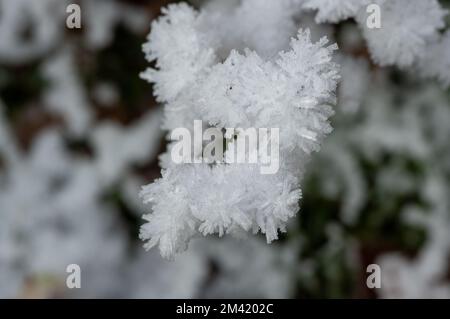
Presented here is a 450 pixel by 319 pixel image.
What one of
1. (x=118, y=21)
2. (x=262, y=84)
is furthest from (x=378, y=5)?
(x=118, y=21)

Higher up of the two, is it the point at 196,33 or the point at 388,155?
the point at 388,155

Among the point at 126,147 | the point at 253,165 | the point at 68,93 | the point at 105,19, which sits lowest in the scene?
the point at 253,165

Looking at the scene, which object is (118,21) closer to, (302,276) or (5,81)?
(5,81)

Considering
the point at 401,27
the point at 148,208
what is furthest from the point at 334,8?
the point at 148,208

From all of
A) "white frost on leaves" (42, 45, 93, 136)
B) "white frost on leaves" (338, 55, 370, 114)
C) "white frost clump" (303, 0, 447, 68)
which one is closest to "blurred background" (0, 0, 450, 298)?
"white frost on leaves" (42, 45, 93, 136)

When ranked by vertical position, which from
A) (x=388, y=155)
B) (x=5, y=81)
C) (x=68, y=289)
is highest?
(x=5, y=81)

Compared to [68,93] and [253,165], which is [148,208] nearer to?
[68,93]
